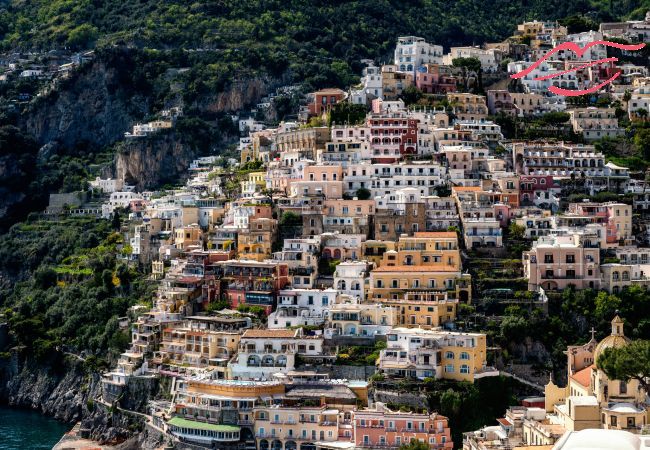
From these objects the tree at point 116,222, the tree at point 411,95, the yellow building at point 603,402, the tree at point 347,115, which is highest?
the tree at point 411,95

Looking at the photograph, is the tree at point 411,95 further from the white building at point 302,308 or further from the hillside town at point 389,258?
the white building at point 302,308

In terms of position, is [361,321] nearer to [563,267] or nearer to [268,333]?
[268,333]

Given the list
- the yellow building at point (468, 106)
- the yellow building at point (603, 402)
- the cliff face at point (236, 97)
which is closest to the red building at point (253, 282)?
the yellow building at point (603, 402)

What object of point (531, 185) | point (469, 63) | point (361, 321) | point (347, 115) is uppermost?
point (469, 63)

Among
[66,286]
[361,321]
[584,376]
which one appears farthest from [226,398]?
[66,286]

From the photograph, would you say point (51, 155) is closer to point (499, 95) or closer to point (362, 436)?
point (499, 95)

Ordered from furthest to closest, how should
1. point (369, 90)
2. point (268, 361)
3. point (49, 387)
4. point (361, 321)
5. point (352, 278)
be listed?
point (369, 90) → point (49, 387) → point (352, 278) → point (361, 321) → point (268, 361)
